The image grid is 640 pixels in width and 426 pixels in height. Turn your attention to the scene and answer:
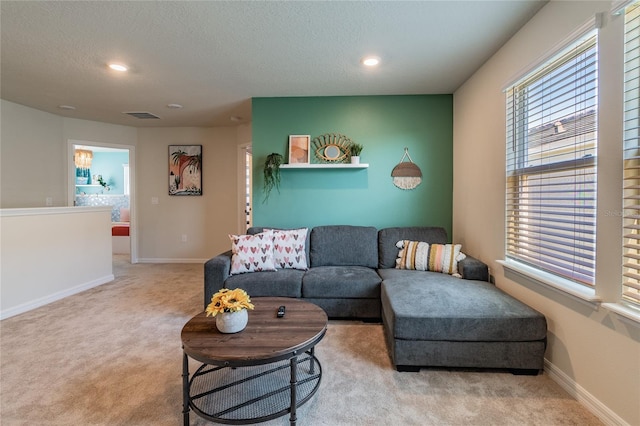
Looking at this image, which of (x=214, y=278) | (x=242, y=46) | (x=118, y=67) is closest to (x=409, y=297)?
(x=214, y=278)

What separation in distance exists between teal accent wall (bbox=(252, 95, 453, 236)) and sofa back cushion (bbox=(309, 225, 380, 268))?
31 cm

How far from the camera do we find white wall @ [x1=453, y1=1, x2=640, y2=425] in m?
1.43

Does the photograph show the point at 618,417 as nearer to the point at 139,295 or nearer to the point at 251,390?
the point at 251,390

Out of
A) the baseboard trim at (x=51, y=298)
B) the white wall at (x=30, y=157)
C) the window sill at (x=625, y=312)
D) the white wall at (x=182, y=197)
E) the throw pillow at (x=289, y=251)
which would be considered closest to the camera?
the window sill at (x=625, y=312)

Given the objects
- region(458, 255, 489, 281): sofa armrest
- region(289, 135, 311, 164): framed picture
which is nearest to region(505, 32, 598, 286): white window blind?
region(458, 255, 489, 281): sofa armrest

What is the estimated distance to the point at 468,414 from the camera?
5.15 feet

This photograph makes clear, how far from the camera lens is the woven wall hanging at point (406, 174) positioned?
355 cm

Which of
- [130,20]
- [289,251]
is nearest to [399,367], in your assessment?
[289,251]

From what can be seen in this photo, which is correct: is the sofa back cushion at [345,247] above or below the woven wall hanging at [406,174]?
below

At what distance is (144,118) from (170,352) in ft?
12.5

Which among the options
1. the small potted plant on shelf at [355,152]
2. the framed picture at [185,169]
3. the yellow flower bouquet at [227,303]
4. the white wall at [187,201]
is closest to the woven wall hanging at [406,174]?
the small potted plant on shelf at [355,152]

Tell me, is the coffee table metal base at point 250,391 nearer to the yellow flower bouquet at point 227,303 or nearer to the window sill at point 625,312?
the yellow flower bouquet at point 227,303

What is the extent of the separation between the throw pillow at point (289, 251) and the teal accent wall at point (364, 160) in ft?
1.66

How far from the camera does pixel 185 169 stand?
205 inches
